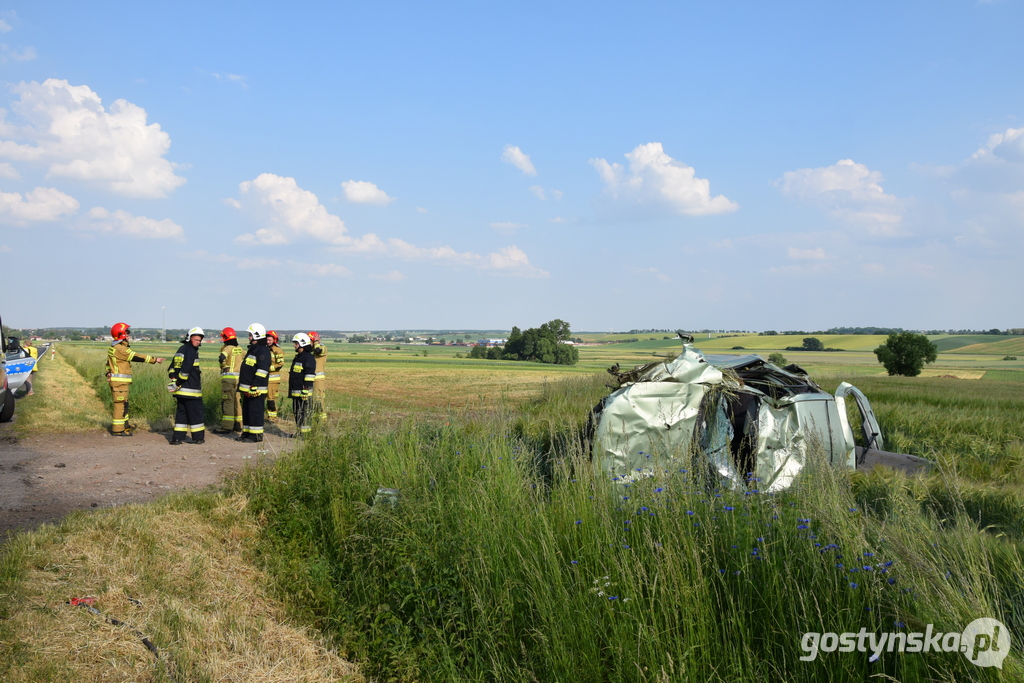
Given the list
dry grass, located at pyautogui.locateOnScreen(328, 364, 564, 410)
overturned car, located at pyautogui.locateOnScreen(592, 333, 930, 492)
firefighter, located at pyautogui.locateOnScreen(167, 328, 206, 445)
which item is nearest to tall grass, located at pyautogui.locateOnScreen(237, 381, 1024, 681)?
overturned car, located at pyautogui.locateOnScreen(592, 333, 930, 492)

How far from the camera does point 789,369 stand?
9852mm

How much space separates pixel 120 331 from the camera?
498 inches

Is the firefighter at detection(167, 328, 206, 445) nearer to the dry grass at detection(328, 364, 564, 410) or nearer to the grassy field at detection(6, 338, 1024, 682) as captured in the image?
the grassy field at detection(6, 338, 1024, 682)

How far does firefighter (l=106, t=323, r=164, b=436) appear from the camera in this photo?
12617mm

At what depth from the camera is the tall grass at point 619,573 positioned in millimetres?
3281

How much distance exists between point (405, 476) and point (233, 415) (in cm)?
876

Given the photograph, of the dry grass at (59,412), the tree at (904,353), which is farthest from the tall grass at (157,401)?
the tree at (904,353)

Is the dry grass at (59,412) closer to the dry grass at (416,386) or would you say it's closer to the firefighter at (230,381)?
the firefighter at (230,381)

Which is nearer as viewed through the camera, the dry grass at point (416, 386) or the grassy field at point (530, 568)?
the grassy field at point (530, 568)

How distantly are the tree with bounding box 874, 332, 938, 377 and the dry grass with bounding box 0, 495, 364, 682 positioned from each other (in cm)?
5951

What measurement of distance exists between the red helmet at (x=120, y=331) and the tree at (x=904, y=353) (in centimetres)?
5777

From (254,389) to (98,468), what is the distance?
3181 millimetres

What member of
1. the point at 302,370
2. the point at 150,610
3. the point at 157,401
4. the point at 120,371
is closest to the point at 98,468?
the point at 120,371

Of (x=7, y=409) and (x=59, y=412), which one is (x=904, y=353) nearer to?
(x=59, y=412)
